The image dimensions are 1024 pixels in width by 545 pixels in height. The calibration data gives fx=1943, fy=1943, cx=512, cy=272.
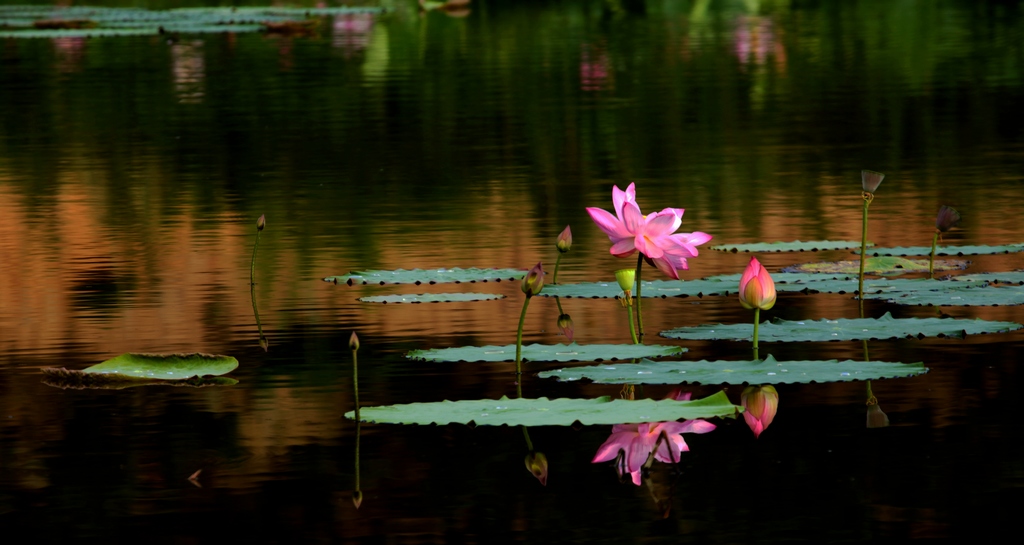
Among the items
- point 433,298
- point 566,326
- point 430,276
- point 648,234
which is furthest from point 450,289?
point 648,234

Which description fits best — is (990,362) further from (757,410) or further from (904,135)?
(904,135)

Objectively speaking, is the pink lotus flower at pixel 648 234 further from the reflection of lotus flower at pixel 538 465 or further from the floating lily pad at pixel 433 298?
the reflection of lotus flower at pixel 538 465

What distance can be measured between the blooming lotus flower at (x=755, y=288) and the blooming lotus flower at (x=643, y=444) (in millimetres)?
756

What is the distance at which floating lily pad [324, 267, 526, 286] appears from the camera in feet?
19.1

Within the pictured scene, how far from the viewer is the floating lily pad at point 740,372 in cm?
421

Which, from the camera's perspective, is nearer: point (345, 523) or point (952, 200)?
point (345, 523)

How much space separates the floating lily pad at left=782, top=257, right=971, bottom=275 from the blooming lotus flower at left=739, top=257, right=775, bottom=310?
1338 mm

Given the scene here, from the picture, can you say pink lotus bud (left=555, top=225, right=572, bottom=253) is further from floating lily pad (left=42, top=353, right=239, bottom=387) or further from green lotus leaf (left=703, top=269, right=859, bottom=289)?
floating lily pad (left=42, top=353, right=239, bottom=387)

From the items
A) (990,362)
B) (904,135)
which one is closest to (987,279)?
(990,362)

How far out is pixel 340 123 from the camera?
12.6 metres

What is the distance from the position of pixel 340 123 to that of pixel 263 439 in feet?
29.1

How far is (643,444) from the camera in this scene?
371cm

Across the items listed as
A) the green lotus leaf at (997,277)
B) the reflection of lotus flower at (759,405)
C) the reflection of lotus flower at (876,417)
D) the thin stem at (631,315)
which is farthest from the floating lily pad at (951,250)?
the reflection of lotus flower at (876,417)

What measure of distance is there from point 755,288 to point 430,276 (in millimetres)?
1503
